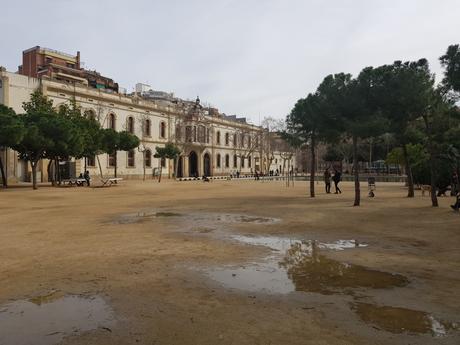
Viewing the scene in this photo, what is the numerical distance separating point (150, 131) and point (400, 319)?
51.7 meters

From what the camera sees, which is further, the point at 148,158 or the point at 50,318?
the point at 148,158

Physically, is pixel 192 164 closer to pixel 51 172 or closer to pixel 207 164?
pixel 207 164

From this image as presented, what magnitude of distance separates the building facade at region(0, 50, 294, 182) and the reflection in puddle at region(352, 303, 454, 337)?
1497 inches

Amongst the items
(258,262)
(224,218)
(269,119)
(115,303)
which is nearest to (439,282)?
(258,262)

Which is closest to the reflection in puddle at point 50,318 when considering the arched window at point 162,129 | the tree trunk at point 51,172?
the tree trunk at point 51,172

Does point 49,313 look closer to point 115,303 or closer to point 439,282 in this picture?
point 115,303

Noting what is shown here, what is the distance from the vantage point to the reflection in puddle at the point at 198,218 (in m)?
12.1

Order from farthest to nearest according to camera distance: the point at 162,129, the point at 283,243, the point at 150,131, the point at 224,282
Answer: the point at 162,129
the point at 150,131
the point at 283,243
the point at 224,282

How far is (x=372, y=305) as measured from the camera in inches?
186

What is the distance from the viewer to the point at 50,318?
14.2ft

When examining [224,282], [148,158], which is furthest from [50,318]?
[148,158]

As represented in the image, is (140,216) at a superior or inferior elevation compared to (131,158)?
Result: inferior

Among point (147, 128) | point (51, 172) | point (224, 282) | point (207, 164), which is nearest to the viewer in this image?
point (224, 282)

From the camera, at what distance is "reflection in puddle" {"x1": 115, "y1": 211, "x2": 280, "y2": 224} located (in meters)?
12.1
